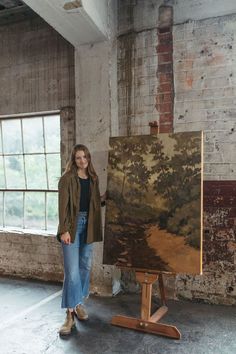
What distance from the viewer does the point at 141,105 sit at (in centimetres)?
379

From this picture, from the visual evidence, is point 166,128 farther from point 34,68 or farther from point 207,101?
point 34,68

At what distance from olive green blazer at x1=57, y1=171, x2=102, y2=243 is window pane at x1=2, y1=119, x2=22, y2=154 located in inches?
71.1

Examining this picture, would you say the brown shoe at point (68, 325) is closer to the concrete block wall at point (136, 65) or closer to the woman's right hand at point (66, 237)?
the woman's right hand at point (66, 237)

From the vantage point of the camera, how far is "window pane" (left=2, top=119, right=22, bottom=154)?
4582 mm

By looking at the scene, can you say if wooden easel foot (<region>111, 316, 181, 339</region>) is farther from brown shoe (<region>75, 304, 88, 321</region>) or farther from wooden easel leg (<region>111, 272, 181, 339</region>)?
brown shoe (<region>75, 304, 88, 321</region>)

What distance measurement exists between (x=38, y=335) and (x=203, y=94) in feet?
8.81

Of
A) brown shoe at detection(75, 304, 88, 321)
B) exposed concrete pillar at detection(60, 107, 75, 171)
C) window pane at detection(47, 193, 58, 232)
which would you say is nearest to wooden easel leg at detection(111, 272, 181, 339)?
brown shoe at detection(75, 304, 88, 321)

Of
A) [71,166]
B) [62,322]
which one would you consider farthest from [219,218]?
[62,322]

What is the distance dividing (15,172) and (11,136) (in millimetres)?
472

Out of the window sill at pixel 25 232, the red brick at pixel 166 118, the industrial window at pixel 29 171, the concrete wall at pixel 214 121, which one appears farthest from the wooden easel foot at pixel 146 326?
the red brick at pixel 166 118

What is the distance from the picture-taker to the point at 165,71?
3672 millimetres

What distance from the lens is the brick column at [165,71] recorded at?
3.65 meters

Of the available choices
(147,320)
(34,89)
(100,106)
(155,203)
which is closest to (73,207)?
(155,203)

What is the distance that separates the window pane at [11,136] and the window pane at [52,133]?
0.41 metres
